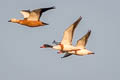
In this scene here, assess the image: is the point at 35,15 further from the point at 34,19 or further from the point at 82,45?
the point at 82,45

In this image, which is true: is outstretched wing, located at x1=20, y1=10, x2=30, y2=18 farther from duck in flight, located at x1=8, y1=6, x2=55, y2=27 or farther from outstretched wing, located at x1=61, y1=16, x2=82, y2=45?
outstretched wing, located at x1=61, y1=16, x2=82, y2=45

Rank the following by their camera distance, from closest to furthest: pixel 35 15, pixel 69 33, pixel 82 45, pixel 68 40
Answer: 1. pixel 69 33
2. pixel 68 40
3. pixel 35 15
4. pixel 82 45

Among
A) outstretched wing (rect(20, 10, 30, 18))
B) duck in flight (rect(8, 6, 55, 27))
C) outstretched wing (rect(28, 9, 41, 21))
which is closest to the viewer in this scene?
duck in flight (rect(8, 6, 55, 27))

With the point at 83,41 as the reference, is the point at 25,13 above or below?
above

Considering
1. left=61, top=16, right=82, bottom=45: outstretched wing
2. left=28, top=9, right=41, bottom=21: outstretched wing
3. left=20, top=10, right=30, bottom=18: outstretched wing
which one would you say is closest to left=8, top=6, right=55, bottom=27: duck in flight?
left=28, top=9, right=41, bottom=21: outstretched wing

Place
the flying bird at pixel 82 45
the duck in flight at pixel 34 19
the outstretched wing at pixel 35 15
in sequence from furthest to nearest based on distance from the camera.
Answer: the flying bird at pixel 82 45 < the outstretched wing at pixel 35 15 < the duck in flight at pixel 34 19

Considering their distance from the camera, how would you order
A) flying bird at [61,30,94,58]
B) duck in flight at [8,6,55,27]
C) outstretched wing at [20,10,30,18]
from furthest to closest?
outstretched wing at [20,10,30,18]
flying bird at [61,30,94,58]
duck in flight at [8,6,55,27]

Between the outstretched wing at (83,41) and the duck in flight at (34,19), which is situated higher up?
the duck in flight at (34,19)

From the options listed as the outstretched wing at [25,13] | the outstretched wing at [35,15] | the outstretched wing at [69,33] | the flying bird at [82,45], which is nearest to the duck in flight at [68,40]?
the outstretched wing at [69,33]

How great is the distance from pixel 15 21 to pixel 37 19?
170 inches

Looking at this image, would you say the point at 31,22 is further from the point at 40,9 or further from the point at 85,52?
the point at 85,52

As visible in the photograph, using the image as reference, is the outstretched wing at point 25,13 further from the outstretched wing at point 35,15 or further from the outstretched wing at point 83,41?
the outstretched wing at point 83,41

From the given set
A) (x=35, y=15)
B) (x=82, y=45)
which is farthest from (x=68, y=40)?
(x=35, y=15)

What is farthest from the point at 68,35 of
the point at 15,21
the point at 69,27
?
the point at 15,21
